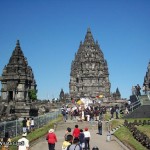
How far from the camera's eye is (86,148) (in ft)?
64.1

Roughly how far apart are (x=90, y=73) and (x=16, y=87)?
158 ft

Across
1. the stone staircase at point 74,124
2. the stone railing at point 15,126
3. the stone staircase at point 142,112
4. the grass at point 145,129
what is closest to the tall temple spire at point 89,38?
the stone staircase at point 142,112

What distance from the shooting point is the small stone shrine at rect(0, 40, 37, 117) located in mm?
48188

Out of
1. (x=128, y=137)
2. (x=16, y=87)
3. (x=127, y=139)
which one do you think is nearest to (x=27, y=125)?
(x=128, y=137)

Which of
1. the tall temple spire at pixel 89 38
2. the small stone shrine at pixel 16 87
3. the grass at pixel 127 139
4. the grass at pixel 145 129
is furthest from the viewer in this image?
the tall temple spire at pixel 89 38

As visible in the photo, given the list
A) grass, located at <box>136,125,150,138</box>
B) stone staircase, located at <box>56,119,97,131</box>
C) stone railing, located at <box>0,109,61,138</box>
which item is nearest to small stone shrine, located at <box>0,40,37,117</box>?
stone railing, located at <box>0,109,61,138</box>

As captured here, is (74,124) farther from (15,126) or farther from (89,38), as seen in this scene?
(89,38)

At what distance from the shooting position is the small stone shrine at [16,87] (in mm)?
48188

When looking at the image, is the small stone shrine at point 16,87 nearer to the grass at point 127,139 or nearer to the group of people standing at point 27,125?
the group of people standing at point 27,125

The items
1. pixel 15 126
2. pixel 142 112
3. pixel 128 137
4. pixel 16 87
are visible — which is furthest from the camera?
pixel 16 87

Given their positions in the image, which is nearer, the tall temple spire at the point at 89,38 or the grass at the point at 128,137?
the grass at the point at 128,137

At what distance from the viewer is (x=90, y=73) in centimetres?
9631

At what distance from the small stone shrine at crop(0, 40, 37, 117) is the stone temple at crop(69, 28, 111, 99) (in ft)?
135

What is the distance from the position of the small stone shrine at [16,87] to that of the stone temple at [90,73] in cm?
4129
